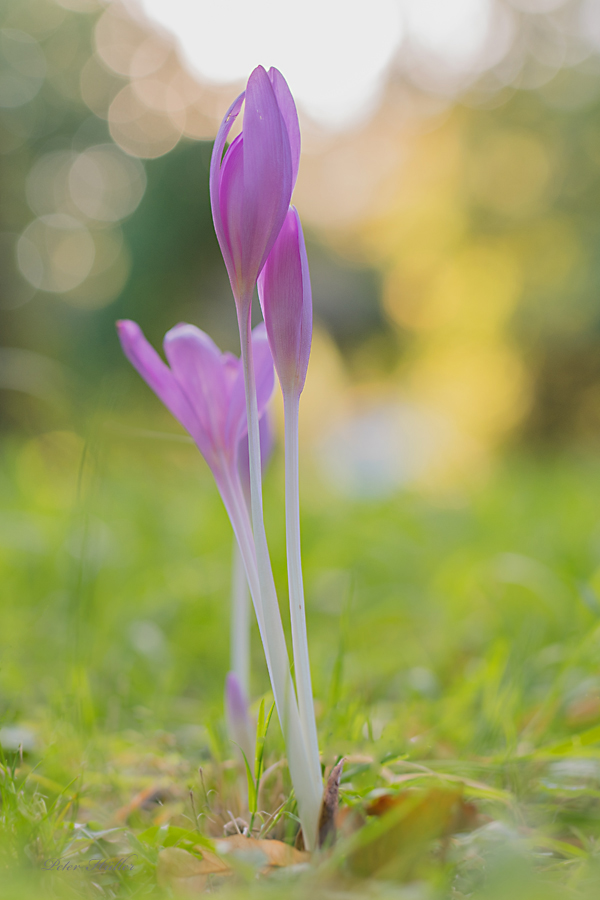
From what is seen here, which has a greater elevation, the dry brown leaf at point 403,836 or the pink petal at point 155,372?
the pink petal at point 155,372

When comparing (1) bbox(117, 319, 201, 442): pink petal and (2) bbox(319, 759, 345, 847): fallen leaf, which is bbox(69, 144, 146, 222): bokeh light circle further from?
(2) bbox(319, 759, 345, 847): fallen leaf

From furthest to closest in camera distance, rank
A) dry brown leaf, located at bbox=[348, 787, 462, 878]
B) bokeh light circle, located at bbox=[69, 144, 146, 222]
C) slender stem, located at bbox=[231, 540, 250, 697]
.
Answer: bokeh light circle, located at bbox=[69, 144, 146, 222] → slender stem, located at bbox=[231, 540, 250, 697] → dry brown leaf, located at bbox=[348, 787, 462, 878]

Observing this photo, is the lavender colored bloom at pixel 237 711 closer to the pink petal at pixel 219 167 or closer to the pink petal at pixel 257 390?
the pink petal at pixel 257 390

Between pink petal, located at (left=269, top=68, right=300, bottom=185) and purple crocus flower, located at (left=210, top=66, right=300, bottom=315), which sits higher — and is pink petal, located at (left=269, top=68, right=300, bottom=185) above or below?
above

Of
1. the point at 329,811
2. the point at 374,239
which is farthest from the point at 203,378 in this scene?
the point at 374,239

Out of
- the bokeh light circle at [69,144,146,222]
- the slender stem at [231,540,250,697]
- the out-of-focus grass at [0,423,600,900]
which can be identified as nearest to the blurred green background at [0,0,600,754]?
the bokeh light circle at [69,144,146,222]

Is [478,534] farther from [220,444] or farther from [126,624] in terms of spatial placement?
[220,444]

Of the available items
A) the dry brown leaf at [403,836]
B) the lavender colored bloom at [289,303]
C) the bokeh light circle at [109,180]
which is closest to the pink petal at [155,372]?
the lavender colored bloom at [289,303]
